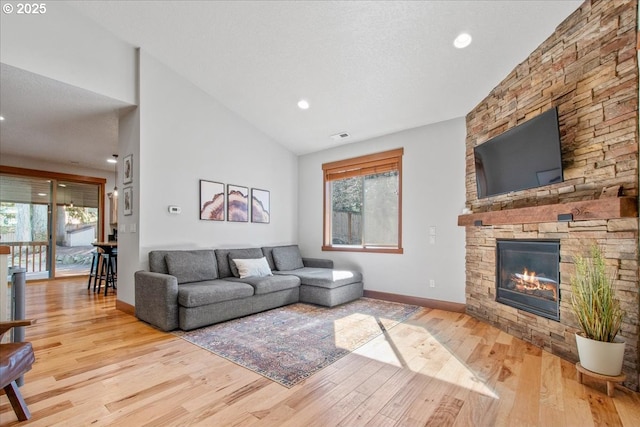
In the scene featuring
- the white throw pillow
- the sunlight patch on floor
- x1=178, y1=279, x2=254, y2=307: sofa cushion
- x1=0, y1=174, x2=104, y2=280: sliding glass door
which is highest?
x1=0, y1=174, x2=104, y2=280: sliding glass door

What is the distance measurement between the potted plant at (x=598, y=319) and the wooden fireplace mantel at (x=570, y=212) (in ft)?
0.88

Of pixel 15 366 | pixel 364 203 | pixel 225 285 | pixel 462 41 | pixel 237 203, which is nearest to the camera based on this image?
pixel 15 366

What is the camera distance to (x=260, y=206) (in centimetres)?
530

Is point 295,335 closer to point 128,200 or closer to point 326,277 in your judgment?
point 326,277

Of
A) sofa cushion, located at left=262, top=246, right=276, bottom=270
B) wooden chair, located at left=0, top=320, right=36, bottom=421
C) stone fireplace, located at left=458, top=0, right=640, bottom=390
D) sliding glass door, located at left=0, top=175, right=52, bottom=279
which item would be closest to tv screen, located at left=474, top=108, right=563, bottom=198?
stone fireplace, located at left=458, top=0, right=640, bottom=390

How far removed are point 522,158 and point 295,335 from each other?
9.31 feet

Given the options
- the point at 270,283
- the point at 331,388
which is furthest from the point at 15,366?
the point at 270,283

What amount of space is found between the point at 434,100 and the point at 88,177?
764cm

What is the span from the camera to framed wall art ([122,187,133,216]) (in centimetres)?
390

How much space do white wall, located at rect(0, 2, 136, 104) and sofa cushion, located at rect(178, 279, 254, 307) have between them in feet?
8.07

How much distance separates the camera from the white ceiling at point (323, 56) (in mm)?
2754

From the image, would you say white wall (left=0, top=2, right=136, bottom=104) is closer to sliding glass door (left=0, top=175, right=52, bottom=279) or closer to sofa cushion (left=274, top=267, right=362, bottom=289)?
sofa cushion (left=274, top=267, right=362, bottom=289)

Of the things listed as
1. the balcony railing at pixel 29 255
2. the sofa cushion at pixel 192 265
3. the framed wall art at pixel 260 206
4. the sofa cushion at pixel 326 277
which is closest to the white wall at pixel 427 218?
the sofa cushion at pixel 326 277

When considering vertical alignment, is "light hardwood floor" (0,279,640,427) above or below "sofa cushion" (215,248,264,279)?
below
